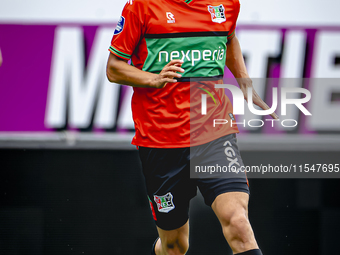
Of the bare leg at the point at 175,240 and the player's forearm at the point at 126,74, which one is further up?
the player's forearm at the point at 126,74

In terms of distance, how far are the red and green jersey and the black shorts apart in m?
0.06

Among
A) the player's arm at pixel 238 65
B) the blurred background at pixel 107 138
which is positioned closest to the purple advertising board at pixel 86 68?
the blurred background at pixel 107 138

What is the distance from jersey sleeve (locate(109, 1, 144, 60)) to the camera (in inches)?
90.0

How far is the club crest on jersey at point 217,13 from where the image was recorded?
234 centimetres

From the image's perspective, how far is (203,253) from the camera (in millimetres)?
3477

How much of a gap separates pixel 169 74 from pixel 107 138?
1554 millimetres

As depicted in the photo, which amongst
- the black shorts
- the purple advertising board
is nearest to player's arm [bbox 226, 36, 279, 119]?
the black shorts

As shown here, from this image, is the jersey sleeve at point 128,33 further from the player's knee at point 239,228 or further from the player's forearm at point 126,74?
the player's knee at point 239,228

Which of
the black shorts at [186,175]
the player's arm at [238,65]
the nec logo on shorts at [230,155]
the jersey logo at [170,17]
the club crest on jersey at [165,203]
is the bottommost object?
the club crest on jersey at [165,203]

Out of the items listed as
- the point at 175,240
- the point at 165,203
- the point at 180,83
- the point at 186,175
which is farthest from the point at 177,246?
the point at 180,83

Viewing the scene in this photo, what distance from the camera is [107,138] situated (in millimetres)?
3566

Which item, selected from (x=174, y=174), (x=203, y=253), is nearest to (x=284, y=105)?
(x=203, y=253)

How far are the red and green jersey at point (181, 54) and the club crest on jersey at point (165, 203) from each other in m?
0.31

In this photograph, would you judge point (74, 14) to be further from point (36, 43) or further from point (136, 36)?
point (136, 36)
